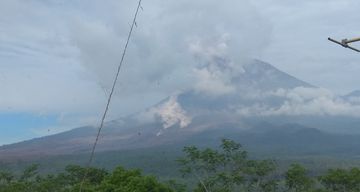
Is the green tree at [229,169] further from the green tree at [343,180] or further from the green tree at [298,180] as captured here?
the green tree at [343,180]

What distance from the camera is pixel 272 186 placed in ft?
117

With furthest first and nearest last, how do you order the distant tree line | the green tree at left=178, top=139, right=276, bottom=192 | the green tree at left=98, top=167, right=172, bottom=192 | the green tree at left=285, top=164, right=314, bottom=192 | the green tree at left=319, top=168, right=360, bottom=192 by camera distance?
the green tree at left=178, top=139, right=276, bottom=192, the green tree at left=285, top=164, right=314, bottom=192, the distant tree line, the green tree at left=319, top=168, right=360, bottom=192, the green tree at left=98, top=167, right=172, bottom=192

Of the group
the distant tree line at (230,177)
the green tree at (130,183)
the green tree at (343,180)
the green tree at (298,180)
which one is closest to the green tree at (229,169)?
the distant tree line at (230,177)

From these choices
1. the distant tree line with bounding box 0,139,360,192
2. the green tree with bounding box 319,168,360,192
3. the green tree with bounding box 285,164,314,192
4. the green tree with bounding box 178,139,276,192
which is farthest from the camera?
the green tree with bounding box 178,139,276,192

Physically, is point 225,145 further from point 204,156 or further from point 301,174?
point 301,174

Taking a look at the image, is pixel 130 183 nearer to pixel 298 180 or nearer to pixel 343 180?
pixel 298 180

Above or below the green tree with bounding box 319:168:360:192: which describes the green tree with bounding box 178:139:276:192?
above

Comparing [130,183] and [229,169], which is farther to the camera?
[229,169]

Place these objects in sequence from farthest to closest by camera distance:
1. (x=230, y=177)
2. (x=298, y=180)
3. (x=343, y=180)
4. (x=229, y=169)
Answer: (x=229, y=169)
(x=230, y=177)
(x=298, y=180)
(x=343, y=180)

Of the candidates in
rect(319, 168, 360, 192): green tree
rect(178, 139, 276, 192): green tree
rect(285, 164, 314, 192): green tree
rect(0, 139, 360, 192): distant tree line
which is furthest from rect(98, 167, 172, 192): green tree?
rect(319, 168, 360, 192): green tree

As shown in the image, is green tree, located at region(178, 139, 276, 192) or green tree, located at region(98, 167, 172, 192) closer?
green tree, located at region(98, 167, 172, 192)

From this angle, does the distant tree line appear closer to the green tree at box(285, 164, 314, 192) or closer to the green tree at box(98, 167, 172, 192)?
the green tree at box(285, 164, 314, 192)

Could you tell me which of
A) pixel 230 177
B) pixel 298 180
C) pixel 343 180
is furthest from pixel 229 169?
pixel 343 180

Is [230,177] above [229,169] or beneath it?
beneath
